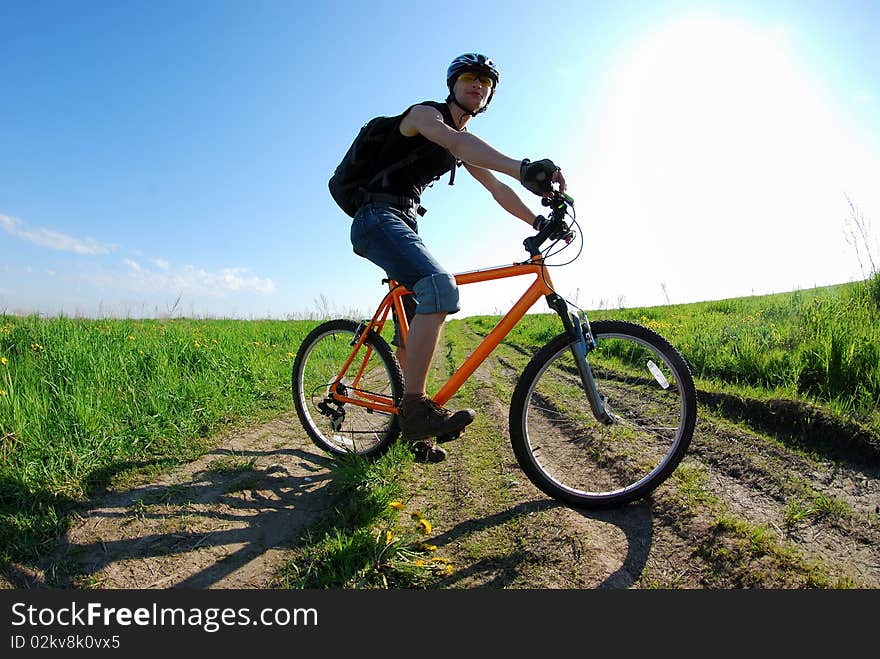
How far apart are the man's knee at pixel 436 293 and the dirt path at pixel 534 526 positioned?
3.68 ft

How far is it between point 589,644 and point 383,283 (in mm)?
2626

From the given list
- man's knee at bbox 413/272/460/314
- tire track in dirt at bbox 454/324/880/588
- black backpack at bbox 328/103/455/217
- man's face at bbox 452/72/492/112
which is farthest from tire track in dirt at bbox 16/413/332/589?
man's face at bbox 452/72/492/112

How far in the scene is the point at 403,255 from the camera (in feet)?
9.90

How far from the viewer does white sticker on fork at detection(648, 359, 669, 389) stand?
2.73 m

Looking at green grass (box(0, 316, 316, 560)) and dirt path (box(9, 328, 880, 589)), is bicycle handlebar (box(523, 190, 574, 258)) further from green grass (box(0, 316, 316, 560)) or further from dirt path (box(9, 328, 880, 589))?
green grass (box(0, 316, 316, 560))

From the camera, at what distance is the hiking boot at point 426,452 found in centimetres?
337

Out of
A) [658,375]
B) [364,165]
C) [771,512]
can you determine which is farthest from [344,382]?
[771,512]

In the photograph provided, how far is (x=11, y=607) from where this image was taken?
5.92 ft

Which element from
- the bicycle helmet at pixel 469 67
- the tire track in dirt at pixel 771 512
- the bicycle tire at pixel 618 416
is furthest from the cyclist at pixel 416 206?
the tire track in dirt at pixel 771 512

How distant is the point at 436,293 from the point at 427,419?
Result: 790 mm

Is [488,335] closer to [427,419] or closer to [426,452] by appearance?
[427,419]

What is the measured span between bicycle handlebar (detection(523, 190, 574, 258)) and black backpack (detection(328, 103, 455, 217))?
2.70 ft

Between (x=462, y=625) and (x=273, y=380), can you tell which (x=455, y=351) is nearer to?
(x=273, y=380)

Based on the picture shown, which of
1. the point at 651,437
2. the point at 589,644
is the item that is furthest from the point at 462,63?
the point at 589,644
